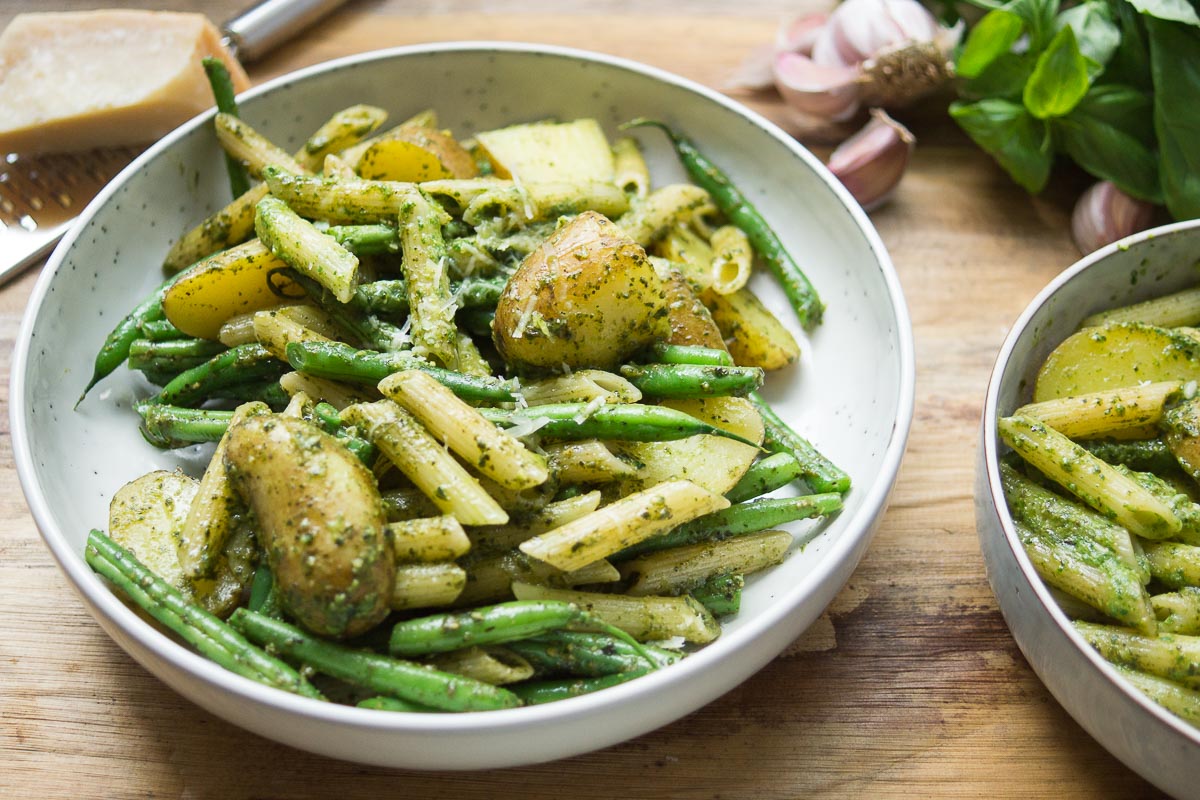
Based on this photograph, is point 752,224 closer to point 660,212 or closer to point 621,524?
point 660,212

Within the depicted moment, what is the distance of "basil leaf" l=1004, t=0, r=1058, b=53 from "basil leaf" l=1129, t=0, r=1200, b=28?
270 mm

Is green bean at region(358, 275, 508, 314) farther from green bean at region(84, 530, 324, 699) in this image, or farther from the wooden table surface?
the wooden table surface

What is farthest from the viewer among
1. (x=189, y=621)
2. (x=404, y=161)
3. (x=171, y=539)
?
(x=404, y=161)

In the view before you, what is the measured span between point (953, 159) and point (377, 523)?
9.18ft

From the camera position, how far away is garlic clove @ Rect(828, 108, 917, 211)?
11.3 ft

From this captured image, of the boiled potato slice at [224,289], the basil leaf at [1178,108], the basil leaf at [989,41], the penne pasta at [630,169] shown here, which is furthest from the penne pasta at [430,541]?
the basil leaf at [1178,108]

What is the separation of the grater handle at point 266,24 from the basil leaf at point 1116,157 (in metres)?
2.86

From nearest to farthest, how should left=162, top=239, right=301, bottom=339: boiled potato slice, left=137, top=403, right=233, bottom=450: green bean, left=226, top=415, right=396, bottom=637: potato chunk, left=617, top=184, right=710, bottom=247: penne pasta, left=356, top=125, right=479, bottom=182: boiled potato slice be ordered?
1. left=226, top=415, right=396, bottom=637: potato chunk
2. left=137, top=403, right=233, bottom=450: green bean
3. left=162, top=239, right=301, bottom=339: boiled potato slice
4. left=356, top=125, right=479, bottom=182: boiled potato slice
5. left=617, top=184, right=710, bottom=247: penne pasta

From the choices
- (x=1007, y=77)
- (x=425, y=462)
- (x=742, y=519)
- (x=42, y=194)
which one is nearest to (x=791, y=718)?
(x=742, y=519)

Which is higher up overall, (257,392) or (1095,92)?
(1095,92)

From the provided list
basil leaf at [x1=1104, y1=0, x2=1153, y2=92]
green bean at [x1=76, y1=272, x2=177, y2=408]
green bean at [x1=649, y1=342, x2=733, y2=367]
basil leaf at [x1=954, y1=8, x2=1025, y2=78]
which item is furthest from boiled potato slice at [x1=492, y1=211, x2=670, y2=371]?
Answer: basil leaf at [x1=1104, y1=0, x2=1153, y2=92]

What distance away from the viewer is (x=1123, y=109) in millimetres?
3297

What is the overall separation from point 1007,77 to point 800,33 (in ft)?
2.78

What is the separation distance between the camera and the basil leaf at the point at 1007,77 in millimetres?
3361
